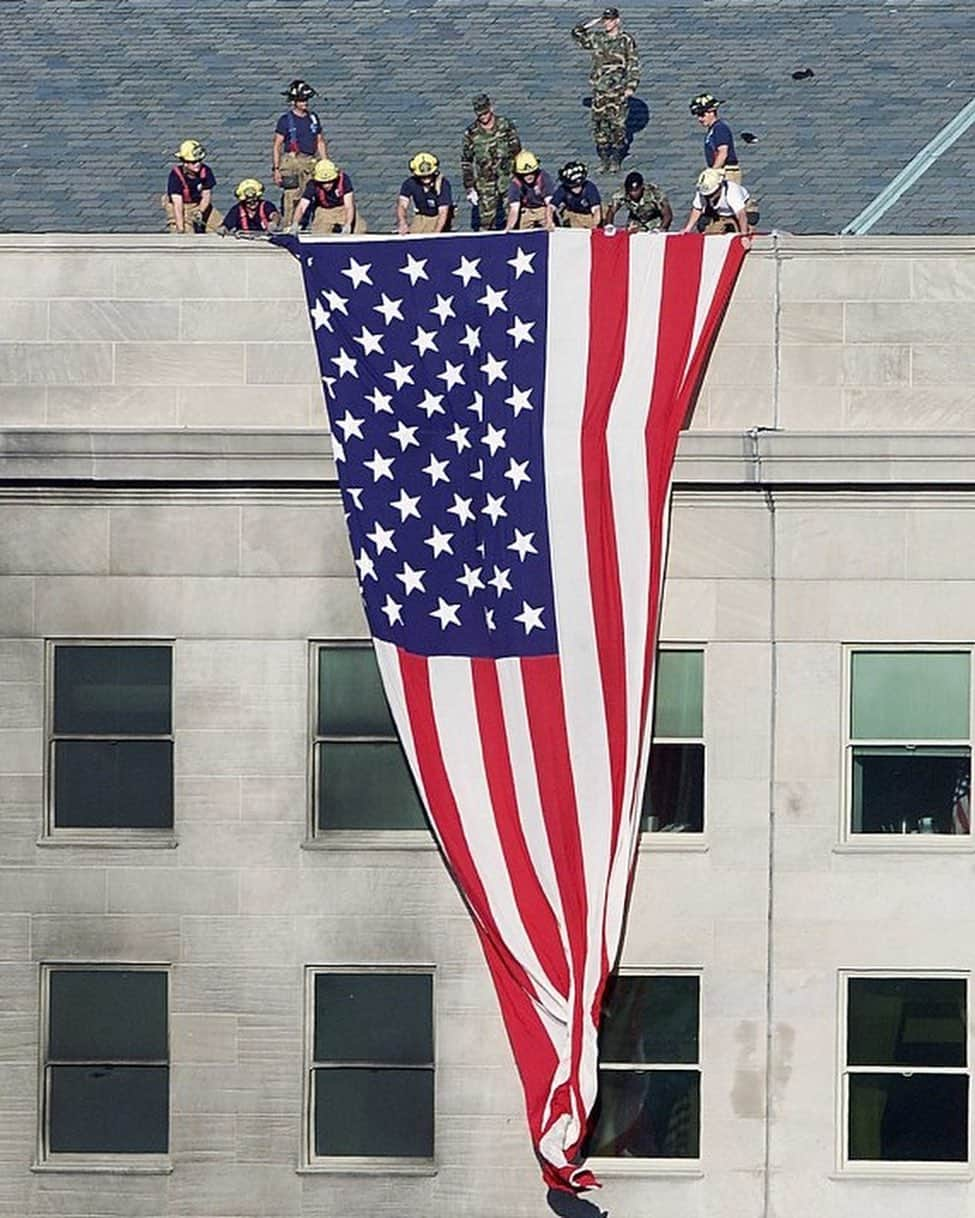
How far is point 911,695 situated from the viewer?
107 ft

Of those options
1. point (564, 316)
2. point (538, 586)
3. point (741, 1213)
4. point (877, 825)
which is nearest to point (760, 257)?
point (564, 316)

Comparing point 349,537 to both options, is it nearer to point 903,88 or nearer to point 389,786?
point 389,786

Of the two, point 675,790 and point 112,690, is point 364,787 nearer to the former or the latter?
point 112,690

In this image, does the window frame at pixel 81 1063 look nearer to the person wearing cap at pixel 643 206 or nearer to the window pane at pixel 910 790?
the window pane at pixel 910 790

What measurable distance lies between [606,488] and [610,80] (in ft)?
31.0

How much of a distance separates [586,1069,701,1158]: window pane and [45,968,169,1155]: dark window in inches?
194

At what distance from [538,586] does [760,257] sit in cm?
443

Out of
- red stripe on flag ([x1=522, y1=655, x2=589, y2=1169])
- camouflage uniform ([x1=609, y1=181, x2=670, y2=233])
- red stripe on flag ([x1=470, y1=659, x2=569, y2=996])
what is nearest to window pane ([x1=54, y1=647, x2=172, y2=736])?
red stripe on flag ([x1=470, y1=659, x2=569, y2=996])

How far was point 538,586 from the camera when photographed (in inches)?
1260

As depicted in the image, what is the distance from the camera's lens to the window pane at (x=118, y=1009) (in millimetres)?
32844

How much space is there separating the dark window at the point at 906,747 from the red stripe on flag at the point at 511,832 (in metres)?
3.63

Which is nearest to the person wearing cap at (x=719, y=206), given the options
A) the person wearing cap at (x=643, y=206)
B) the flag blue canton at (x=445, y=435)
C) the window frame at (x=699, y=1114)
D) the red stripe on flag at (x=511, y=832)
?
the person wearing cap at (x=643, y=206)

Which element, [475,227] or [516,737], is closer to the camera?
[516,737]

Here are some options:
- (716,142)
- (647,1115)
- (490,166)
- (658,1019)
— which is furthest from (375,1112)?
(716,142)
